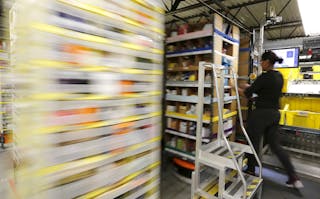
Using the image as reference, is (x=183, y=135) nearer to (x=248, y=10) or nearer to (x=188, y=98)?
(x=188, y=98)

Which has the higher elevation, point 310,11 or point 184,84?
point 310,11

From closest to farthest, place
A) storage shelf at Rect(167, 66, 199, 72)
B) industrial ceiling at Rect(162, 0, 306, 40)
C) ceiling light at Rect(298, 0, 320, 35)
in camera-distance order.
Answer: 1. ceiling light at Rect(298, 0, 320, 35)
2. storage shelf at Rect(167, 66, 199, 72)
3. industrial ceiling at Rect(162, 0, 306, 40)

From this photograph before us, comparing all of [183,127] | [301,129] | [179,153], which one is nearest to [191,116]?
[183,127]

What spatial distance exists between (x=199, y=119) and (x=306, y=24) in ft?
9.74

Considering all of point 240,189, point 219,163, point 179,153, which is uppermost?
point 219,163

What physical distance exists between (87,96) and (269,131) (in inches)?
115

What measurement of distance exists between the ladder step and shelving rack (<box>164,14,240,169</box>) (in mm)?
791

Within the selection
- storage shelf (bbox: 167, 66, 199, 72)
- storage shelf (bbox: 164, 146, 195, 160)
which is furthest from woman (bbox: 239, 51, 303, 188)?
storage shelf (bbox: 164, 146, 195, 160)

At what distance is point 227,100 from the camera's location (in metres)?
3.51

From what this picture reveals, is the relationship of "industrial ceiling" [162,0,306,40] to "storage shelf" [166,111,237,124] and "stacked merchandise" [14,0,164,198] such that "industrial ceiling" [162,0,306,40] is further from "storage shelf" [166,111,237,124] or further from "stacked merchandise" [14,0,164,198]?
"stacked merchandise" [14,0,164,198]

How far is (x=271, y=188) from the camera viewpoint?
304 cm

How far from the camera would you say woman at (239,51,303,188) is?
2.71 meters

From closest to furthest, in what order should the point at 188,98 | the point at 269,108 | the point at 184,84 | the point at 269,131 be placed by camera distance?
the point at 269,108 → the point at 269,131 → the point at 188,98 → the point at 184,84

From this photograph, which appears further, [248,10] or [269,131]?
[248,10]
